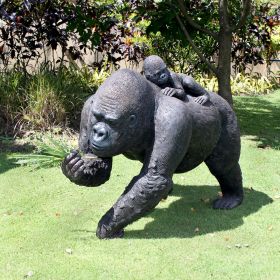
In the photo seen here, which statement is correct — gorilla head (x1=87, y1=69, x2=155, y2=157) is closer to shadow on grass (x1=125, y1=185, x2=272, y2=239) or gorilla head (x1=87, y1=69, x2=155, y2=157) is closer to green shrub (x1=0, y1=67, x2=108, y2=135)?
shadow on grass (x1=125, y1=185, x2=272, y2=239)

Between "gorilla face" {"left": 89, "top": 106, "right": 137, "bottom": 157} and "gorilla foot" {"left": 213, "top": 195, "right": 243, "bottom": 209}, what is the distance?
1534mm

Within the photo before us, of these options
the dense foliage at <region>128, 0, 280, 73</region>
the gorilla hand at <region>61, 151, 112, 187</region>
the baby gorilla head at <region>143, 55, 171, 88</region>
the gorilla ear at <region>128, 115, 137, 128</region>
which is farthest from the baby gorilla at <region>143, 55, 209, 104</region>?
the dense foliage at <region>128, 0, 280, 73</region>

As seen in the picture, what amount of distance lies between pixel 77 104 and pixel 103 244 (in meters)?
4.87

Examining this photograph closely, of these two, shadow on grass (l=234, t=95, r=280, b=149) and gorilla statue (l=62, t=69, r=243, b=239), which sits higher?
gorilla statue (l=62, t=69, r=243, b=239)

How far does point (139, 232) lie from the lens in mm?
4469

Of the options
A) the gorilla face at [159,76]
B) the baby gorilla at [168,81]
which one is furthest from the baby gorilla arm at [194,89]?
the gorilla face at [159,76]

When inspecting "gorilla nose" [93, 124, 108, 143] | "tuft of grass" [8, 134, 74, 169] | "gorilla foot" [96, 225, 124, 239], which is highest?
"gorilla nose" [93, 124, 108, 143]

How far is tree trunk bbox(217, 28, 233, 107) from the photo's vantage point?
8266 mm

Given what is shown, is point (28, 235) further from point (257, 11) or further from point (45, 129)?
point (257, 11)

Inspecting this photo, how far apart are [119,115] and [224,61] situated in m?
4.81

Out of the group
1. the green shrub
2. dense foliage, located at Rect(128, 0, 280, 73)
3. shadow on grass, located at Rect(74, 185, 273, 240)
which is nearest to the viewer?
shadow on grass, located at Rect(74, 185, 273, 240)

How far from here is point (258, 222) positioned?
4738 millimetres

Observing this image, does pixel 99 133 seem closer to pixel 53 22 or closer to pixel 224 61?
pixel 224 61

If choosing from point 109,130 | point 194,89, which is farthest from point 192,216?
point 109,130
